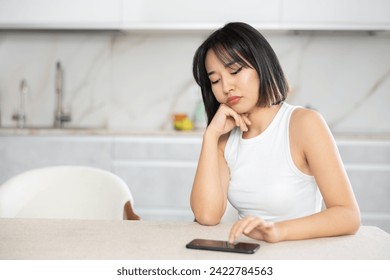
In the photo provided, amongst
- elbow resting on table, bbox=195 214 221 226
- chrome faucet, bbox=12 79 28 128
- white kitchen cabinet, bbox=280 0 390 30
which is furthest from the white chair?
chrome faucet, bbox=12 79 28 128

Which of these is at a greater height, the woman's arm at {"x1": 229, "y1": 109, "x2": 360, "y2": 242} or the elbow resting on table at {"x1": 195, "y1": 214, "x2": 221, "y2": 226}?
the woman's arm at {"x1": 229, "y1": 109, "x2": 360, "y2": 242}

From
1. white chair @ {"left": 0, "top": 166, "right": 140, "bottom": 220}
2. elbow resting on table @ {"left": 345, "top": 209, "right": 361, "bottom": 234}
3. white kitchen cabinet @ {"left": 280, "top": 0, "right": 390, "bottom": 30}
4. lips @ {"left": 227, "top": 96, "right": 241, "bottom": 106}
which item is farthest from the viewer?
white kitchen cabinet @ {"left": 280, "top": 0, "right": 390, "bottom": 30}

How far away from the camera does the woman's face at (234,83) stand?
1603mm

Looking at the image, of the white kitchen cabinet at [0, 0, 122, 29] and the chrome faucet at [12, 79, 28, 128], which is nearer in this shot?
the white kitchen cabinet at [0, 0, 122, 29]

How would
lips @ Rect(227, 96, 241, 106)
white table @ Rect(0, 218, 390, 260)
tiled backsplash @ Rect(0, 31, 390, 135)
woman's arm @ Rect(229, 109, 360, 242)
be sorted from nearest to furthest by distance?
white table @ Rect(0, 218, 390, 260) < woman's arm @ Rect(229, 109, 360, 242) < lips @ Rect(227, 96, 241, 106) < tiled backsplash @ Rect(0, 31, 390, 135)

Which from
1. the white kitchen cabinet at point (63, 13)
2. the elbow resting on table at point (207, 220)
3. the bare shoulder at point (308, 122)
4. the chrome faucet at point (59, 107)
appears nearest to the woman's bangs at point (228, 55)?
the bare shoulder at point (308, 122)

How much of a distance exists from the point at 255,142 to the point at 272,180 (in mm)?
146

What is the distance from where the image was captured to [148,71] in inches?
161

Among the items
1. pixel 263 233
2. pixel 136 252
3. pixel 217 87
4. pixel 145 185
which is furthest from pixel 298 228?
pixel 145 185

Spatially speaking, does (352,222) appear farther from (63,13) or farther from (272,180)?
(63,13)

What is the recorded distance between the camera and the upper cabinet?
A: 361cm

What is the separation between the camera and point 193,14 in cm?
365

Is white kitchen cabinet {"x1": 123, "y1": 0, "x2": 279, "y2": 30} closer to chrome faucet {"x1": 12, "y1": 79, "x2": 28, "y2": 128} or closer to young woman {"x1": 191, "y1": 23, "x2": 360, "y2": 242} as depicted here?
chrome faucet {"x1": 12, "y1": 79, "x2": 28, "y2": 128}

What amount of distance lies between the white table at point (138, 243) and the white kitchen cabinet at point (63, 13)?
254cm
